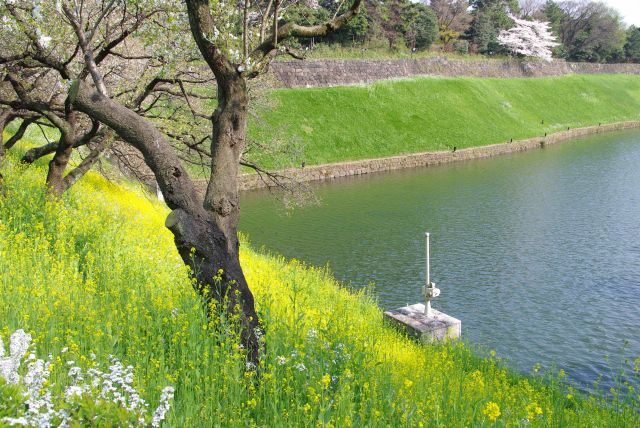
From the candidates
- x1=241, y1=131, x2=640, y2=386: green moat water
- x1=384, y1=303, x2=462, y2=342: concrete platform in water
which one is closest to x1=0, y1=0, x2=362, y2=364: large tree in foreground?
x1=384, y1=303, x2=462, y2=342: concrete platform in water

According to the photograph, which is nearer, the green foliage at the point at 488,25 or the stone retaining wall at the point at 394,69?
the stone retaining wall at the point at 394,69

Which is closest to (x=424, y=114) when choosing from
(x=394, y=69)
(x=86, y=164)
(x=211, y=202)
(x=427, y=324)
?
(x=394, y=69)

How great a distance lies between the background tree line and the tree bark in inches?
1014

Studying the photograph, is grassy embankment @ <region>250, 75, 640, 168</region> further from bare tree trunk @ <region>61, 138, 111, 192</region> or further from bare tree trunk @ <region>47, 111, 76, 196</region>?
bare tree trunk @ <region>47, 111, 76, 196</region>

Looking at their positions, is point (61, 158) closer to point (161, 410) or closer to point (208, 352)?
point (208, 352)

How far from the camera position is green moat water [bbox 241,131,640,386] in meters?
11.7

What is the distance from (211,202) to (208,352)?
186 cm

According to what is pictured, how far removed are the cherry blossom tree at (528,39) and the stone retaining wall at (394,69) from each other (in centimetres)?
179

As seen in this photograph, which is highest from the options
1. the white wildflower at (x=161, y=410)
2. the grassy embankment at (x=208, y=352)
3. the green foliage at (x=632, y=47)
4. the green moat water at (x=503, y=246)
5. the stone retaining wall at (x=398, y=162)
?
the green foliage at (x=632, y=47)

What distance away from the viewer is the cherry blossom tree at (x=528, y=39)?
6091 centimetres

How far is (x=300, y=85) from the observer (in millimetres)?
40281

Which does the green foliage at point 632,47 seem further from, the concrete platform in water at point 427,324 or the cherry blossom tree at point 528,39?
the concrete platform in water at point 427,324

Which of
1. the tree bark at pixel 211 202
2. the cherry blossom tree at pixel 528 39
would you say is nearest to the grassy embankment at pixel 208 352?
the tree bark at pixel 211 202

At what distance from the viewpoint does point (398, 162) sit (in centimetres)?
3469
